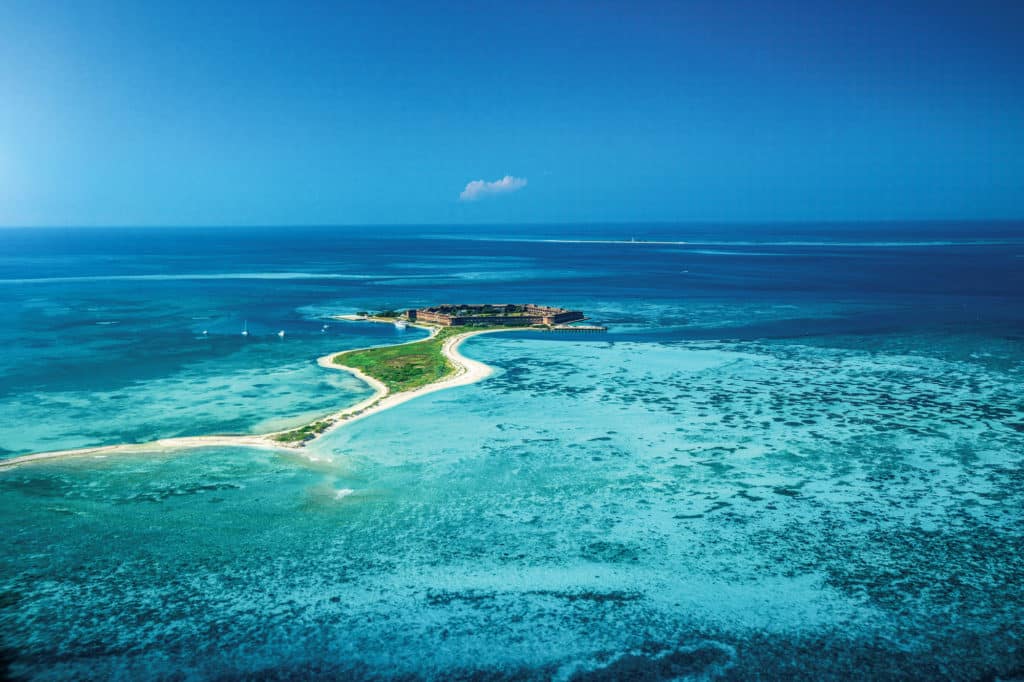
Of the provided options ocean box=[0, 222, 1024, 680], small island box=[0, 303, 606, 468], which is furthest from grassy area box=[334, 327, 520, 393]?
ocean box=[0, 222, 1024, 680]

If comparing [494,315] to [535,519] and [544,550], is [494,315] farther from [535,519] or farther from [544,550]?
[544,550]

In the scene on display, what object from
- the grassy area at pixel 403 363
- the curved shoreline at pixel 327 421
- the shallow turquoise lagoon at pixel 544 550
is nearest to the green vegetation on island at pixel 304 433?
the curved shoreline at pixel 327 421

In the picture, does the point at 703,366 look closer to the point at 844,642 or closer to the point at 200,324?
the point at 844,642

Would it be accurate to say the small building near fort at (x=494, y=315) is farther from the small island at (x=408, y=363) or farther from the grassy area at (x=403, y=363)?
the grassy area at (x=403, y=363)

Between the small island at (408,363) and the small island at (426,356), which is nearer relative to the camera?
the small island at (408,363)

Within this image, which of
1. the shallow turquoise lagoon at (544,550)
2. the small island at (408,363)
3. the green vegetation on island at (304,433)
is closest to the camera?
the shallow turquoise lagoon at (544,550)

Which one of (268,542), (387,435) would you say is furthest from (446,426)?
(268,542)
